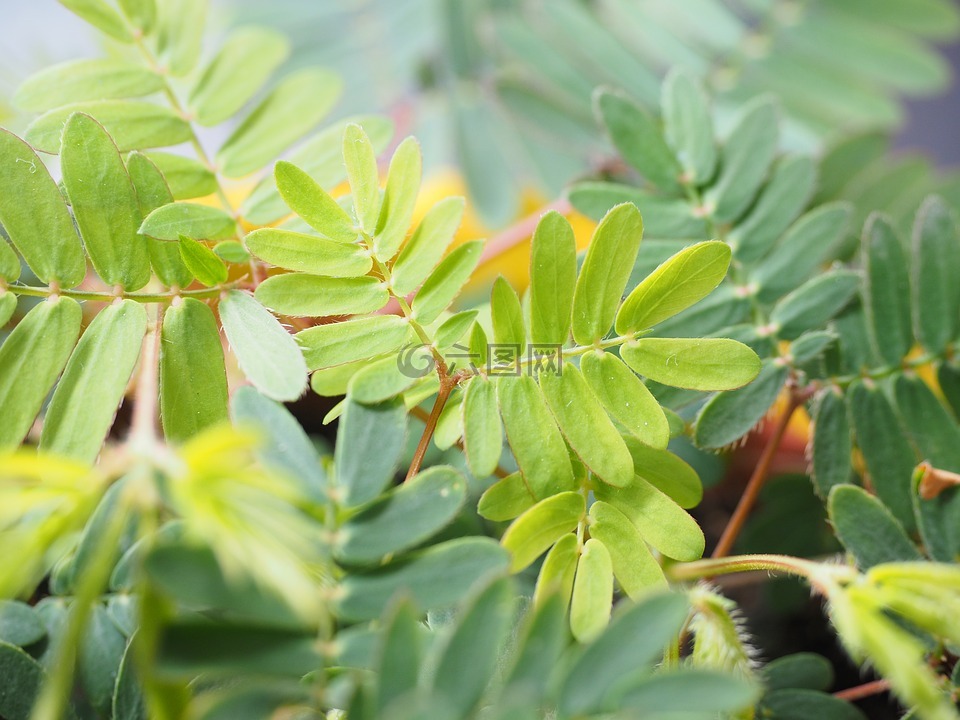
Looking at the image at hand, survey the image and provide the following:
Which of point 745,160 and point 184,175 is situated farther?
point 745,160

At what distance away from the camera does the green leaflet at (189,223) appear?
52cm

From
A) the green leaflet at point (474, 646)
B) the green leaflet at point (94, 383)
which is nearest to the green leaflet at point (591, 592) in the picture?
the green leaflet at point (474, 646)

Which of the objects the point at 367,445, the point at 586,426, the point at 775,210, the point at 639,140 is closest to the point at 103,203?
the point at 367,445

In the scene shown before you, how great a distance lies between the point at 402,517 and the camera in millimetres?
437

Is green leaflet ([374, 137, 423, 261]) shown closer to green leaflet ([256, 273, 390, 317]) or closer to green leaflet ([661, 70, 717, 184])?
green leaflet ([256, 273, 390, 317])

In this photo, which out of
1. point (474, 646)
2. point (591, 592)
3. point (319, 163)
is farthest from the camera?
point (319, 163)

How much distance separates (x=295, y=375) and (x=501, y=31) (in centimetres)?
75

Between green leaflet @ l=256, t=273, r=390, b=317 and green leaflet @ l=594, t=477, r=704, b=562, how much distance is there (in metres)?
0.21

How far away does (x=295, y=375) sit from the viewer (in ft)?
1.52

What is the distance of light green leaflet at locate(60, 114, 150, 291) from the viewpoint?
51 cm

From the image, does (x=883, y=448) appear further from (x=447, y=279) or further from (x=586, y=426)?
(x=447, y=279)

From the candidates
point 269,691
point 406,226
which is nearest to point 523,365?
point 406,226

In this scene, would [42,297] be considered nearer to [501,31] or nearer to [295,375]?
[295,375]

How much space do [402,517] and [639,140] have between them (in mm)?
480
